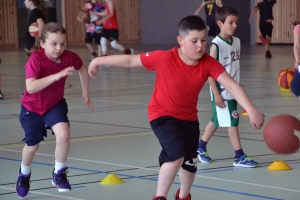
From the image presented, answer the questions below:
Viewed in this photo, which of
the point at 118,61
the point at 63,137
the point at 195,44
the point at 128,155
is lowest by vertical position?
the point at 128,155

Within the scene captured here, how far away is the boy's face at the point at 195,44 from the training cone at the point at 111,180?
150cm

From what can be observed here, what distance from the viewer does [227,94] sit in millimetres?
6246

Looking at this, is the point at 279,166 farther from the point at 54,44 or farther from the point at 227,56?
the point at 54,44

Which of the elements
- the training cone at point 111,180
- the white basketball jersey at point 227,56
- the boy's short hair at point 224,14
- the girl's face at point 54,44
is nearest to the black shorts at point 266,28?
the boy's short hair at point 224,14

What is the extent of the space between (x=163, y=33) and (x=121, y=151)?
940 inches

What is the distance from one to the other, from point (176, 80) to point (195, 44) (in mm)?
290

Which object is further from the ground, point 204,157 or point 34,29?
point 34,29

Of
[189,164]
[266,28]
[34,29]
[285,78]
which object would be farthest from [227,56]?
[266,28]

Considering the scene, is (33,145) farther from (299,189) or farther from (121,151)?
(299,189)

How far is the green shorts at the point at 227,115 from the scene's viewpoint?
6227 mm

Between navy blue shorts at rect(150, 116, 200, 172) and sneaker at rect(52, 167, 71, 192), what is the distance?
3.09 feet

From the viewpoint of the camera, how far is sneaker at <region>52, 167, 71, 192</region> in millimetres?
5156

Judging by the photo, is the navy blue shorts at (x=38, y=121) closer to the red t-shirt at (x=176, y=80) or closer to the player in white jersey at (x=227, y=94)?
the red t-shirt at (x=176, y=80)

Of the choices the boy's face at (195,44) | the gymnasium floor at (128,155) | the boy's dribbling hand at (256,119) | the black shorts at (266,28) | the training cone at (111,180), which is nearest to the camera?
the boy's dribbling hand at (256,119)
